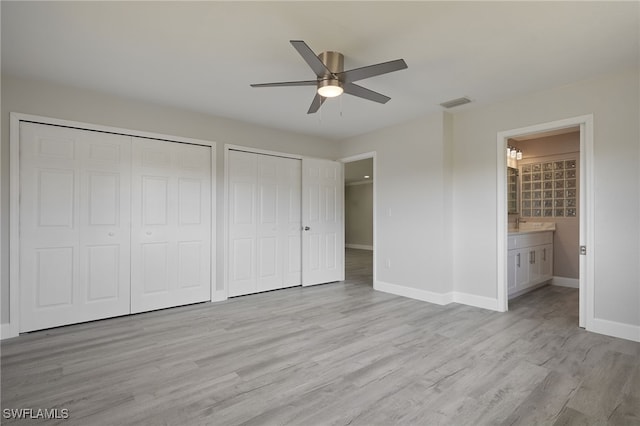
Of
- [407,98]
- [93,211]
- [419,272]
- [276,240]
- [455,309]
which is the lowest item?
[455,309]

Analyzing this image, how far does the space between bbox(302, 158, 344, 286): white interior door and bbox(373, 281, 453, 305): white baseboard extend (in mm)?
912

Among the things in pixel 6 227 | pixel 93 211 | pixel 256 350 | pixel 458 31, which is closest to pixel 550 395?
pixel 256 350

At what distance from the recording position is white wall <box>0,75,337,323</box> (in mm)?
3109

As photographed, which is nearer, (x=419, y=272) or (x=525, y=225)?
(x=419, y=272)

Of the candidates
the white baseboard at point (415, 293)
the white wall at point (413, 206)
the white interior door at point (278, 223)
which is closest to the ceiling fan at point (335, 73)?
the white wall at point (413, 206)

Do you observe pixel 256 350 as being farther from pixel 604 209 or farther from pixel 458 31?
pixel 604 209

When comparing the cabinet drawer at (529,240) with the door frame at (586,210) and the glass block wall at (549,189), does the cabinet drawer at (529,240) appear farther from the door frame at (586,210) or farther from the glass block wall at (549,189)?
the door frame at (586,210)

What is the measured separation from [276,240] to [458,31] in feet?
11.8

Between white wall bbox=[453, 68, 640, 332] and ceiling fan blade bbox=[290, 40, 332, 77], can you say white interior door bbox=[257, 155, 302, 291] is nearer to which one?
ceiling fan blade bbox=[290, 40, 332, 77]

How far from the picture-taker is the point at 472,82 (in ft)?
10.9

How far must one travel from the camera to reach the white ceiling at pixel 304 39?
7.07ft

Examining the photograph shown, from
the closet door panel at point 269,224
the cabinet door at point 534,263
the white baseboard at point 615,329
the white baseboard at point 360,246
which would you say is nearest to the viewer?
the white baseboard at point 615,329

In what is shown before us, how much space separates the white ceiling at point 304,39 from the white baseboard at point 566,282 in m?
3.37

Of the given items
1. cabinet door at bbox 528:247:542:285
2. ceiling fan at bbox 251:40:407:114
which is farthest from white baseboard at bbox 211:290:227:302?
cabinet door at bbox 528:247:542:285
